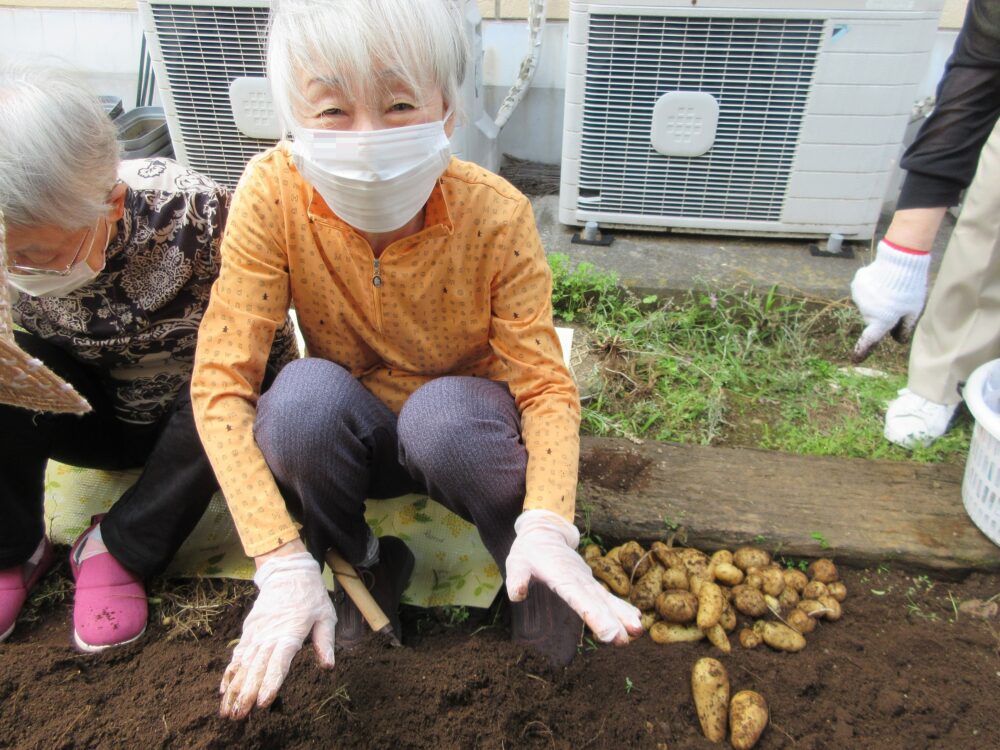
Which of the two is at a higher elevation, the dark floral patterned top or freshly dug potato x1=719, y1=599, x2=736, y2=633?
the dark floral patterned top

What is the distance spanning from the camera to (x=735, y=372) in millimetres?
2303

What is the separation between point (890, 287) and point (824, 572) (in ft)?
2.32

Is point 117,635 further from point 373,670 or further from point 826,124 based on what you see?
point 826,124

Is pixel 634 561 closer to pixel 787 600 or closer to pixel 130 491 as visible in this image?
pixel 787 600

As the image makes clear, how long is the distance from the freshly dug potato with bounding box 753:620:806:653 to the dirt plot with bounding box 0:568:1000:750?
2cm

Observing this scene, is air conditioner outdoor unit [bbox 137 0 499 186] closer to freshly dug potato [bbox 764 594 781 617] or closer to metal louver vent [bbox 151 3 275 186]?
metal louver vent [bbox 151 3 275 186]

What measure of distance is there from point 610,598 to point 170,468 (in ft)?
2.96

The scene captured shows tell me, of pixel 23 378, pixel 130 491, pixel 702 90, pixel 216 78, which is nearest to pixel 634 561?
pixel 130 491

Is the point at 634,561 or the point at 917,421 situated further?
the point at 917,421

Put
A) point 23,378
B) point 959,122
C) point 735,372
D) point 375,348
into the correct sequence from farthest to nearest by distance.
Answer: point 735,372
point 959,122
point 375,348
point 23,378

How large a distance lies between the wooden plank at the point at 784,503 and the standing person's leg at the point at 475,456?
1.21ft

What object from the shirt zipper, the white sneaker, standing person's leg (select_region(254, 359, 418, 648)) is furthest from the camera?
the white sneaker

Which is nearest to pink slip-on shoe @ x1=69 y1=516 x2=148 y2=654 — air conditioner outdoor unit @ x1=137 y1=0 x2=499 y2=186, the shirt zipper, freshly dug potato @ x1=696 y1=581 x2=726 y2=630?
the shirt zipper

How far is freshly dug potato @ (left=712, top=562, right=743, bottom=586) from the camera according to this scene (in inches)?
60.8
